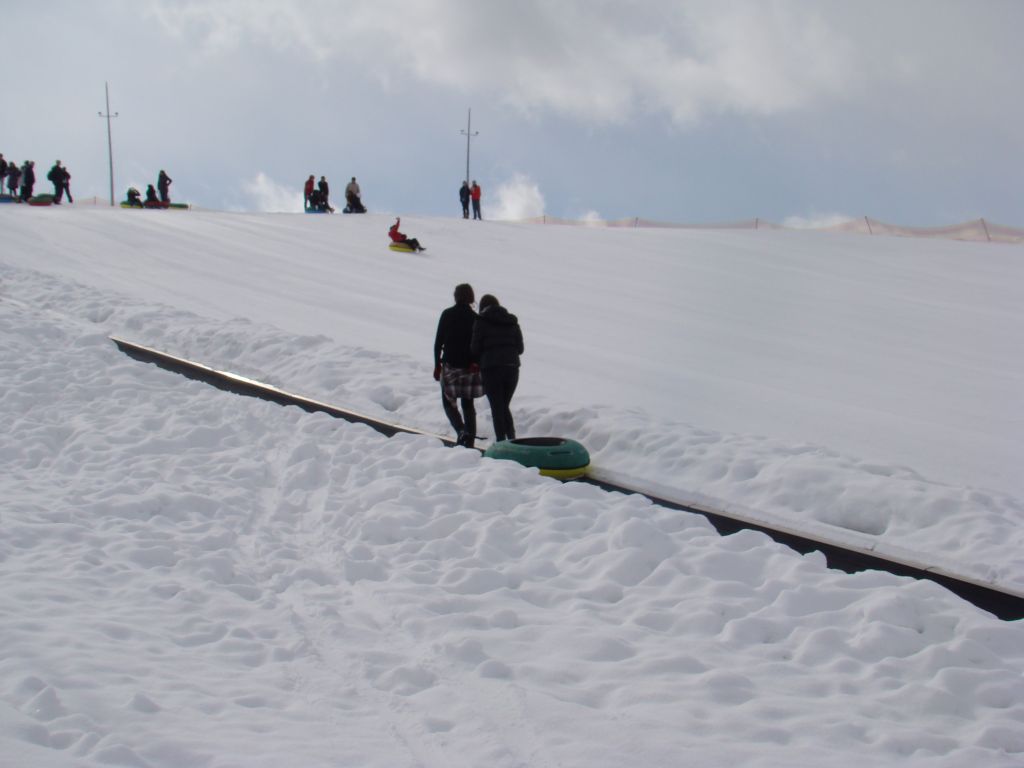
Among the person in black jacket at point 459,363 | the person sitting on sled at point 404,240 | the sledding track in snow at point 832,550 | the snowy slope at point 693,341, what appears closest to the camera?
the sledding track in snow at point 832,550

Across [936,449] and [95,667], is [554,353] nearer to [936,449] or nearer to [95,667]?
[936,449]

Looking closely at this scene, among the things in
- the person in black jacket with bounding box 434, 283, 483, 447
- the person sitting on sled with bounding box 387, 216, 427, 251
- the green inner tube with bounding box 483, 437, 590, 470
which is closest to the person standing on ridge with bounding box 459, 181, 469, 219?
the person sitting on sled with bounding box 387, 216, 427, 251

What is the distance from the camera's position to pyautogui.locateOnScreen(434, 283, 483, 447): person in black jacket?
10.2 metres

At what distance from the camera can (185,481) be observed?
8445 mm

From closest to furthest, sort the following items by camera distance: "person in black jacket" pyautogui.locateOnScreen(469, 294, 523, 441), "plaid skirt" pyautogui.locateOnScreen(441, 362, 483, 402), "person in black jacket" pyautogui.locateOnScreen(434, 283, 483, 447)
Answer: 1. "person in black jacket" pyautogui.locateOnScreen(469, 294, 523, 441)
2. "person in black jacket" pyautogui.locateOnScreen(434, 283, 483, 447)
3. "plaid skirt" pyautogui.locateOnScreen(441, 362, 483, 402)

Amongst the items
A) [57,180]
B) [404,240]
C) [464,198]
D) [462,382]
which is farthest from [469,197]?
[462,382]

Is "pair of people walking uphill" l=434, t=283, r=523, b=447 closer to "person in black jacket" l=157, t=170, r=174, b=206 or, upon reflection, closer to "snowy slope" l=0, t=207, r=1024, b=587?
"snowy slope" l=0, t=207, r=1024, b=587

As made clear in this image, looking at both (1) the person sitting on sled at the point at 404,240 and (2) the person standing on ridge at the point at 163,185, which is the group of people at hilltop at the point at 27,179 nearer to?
(2) the person standing on ridge at the point at 163,185

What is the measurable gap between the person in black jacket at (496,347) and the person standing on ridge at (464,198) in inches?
1179

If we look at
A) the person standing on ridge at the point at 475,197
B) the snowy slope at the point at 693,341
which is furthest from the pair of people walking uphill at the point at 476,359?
the person standing on ridge at the point at 475,197

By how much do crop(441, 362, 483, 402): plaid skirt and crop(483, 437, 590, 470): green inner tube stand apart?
98cm

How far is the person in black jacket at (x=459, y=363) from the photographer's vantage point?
1016 centimetres

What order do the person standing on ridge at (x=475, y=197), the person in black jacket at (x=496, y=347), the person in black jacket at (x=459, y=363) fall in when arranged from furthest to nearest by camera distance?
the person standing on ridge at (x=475, y=197) < the person in black jacket at (x=459, y=363) < the person in black jacket at (x=496, y=347)

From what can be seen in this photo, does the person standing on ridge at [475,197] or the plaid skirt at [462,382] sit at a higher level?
the person standing on ridge at [475,197]
